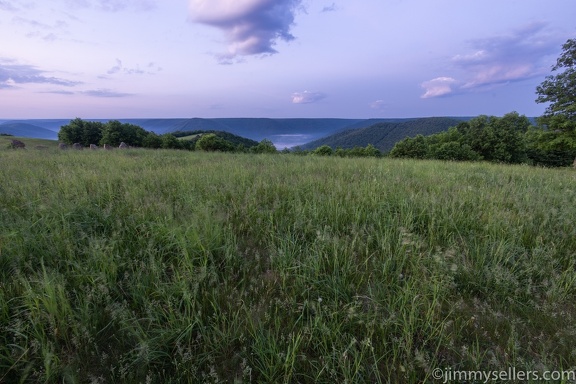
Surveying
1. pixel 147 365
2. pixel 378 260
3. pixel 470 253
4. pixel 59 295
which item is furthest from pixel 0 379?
pixel 470 253

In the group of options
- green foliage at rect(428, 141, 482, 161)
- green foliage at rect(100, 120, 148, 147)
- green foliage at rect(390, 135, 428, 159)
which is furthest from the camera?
green foliage at rect(100, 120, 148, 147)

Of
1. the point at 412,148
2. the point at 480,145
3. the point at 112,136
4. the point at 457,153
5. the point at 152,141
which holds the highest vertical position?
the point at 112,136

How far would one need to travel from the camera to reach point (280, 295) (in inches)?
75.9

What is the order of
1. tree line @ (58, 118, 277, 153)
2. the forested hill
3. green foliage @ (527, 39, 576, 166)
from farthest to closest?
1. the forested hill
2. tree line @ (58, 118, 277, 153)
3. green foliage @ (527, 39, 576, 166)

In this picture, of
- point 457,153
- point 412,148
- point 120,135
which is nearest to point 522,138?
point 457,153

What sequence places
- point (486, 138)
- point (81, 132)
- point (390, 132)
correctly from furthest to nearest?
1. point (390, 132)
2. point (81, 132)
3. point (486, 138)

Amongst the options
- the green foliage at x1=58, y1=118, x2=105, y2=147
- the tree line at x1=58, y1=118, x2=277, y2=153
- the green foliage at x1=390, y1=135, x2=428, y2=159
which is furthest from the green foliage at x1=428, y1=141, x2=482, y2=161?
the green foliage at x1=58, y1=118, x2=105, y2=147

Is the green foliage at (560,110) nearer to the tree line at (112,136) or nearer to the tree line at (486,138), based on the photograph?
the tree line at (486,138)

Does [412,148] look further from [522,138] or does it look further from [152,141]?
[152,141]

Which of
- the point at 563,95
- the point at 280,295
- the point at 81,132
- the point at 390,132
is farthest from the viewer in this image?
the point at 390,132

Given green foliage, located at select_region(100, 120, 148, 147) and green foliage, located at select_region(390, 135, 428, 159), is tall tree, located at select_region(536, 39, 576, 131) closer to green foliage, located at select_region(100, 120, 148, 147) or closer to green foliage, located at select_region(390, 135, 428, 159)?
green foliage, located at select_region(390, 135, 428, 159)

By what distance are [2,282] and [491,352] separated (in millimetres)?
3467

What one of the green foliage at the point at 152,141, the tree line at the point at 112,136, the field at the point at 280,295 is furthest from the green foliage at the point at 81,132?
the field at the point at 280,295

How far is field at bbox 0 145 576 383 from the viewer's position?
4.58ft
